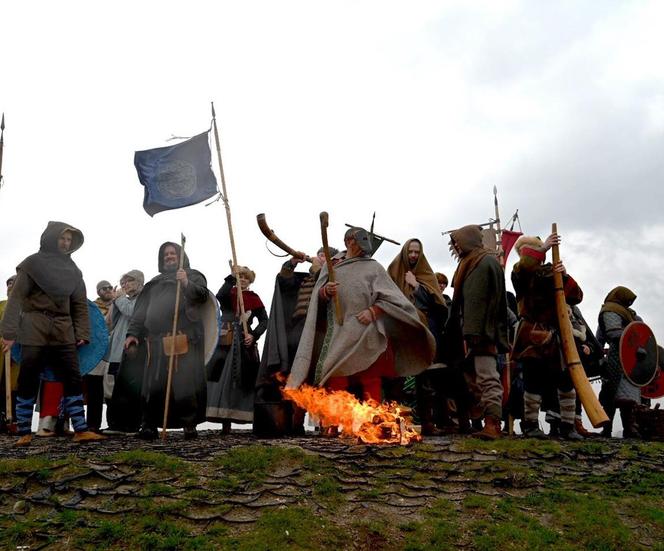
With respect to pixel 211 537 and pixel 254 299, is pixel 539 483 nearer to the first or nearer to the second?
pixel 211 537

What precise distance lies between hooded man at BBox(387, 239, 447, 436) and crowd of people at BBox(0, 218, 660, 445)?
2 centimetres

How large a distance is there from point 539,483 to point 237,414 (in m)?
4.72

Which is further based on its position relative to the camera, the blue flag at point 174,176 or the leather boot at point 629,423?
the blue flag at point 174,176

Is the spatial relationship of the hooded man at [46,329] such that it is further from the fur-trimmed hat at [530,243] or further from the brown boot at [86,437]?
the fur-trimmed hat at [530,243]

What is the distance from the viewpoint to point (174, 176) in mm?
9805

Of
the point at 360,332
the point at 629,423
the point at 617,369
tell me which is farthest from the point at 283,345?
the point at 629,423

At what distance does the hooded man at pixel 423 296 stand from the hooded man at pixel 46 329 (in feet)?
11.4

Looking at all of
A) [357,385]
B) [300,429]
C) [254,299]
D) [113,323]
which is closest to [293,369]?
[357,385]

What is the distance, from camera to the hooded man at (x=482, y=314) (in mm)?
7078

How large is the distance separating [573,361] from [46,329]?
5.36 meters

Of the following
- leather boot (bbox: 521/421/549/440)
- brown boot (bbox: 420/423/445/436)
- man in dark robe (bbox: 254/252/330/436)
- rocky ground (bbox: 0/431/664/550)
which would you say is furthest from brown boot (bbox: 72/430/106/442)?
leather boot (bbox: 521/421/549/440)

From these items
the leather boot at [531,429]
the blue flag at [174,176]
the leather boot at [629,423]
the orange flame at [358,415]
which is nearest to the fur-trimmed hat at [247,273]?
the blue flag at [174,176]

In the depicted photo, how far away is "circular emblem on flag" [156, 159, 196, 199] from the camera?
383 inches

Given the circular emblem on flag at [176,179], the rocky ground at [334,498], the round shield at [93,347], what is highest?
the circular emblem on flag at [176,179]
